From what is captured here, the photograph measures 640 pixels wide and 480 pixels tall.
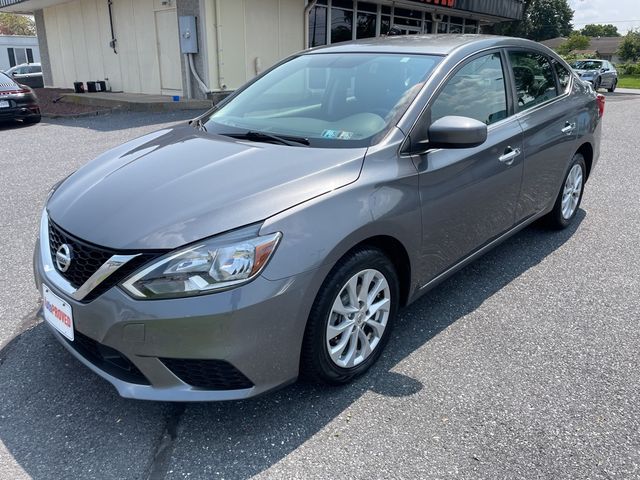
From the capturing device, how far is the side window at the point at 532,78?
378 centimetres

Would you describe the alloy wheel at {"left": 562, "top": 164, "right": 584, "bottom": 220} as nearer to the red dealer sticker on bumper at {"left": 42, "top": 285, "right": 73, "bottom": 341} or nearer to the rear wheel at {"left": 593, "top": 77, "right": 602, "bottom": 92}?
the red dealer sticker on bumper at {"left": 42, "top": 285, "right": 73, "bottom": 341}

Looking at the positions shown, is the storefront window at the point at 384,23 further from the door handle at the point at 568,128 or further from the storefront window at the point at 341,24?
the door handle at the point at 568,128

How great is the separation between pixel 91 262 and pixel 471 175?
2.10 metres

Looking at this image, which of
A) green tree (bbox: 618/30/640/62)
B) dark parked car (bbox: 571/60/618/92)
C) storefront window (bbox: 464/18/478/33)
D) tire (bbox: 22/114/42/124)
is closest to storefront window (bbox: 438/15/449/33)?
storefront window (bbox: 464/18/478/33)

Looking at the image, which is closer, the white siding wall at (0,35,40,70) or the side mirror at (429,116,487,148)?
the side mirror at (429,116,487,148)

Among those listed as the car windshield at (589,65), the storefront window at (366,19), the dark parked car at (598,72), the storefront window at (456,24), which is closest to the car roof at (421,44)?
the storefront window at (366,19)

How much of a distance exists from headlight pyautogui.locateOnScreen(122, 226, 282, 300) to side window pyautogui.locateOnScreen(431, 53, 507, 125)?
56.1 inches

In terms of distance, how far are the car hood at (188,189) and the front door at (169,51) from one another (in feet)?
40.6

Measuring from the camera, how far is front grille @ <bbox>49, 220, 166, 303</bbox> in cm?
207

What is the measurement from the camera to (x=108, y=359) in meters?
2.25

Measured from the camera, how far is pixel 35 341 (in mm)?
2975

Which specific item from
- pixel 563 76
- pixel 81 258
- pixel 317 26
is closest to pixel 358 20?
pixel 317 26

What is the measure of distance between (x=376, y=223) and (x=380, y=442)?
96 centimetres

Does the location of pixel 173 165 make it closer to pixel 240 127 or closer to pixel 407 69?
pixel 240 127
